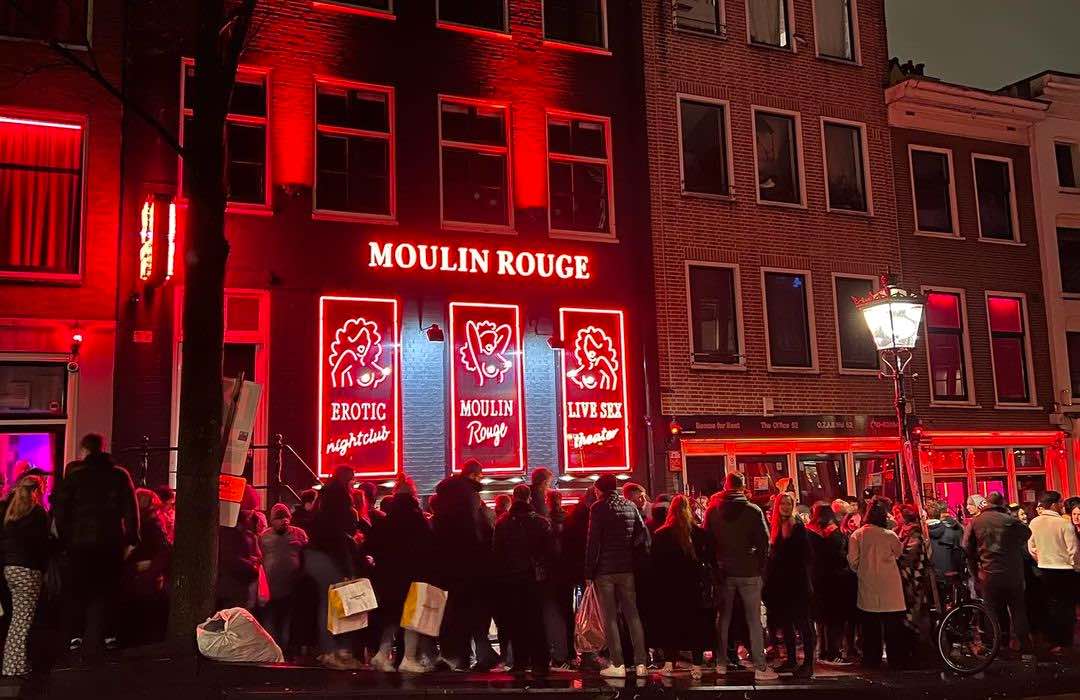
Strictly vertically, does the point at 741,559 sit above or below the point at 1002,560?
above

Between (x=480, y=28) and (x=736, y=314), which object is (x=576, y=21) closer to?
(x=480, y=28)

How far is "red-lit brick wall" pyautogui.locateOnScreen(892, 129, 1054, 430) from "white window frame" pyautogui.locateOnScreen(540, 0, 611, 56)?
24.2 ft

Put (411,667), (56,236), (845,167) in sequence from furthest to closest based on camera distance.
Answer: (845,167) < (56,236) < (411,667)

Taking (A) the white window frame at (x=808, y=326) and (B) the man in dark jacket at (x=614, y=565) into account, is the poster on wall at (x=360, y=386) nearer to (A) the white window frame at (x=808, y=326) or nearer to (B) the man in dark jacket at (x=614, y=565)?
(B) the man in dark jacket at (x=614, y=565)

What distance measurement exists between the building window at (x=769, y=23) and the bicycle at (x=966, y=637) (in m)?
13.8

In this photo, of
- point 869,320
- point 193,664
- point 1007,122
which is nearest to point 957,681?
point 869,320

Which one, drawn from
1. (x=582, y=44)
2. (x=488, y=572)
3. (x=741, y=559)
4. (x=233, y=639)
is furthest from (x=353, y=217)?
(x=741, y=559)

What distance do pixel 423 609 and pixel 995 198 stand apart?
18.8m

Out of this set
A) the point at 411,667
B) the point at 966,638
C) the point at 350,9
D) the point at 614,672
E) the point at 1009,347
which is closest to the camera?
the point at 411,667

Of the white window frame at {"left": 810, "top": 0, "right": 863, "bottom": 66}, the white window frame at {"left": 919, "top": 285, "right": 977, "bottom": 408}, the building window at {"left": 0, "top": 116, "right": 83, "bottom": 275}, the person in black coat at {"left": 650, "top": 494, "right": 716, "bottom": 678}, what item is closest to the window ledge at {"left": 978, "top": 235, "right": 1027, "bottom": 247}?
the white window frame at {"left": 919, "top": 285, "right": 977, "bottom": 408}

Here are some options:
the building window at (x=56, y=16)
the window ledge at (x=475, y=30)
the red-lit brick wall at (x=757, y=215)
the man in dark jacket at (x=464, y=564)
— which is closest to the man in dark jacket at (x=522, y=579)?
the man in dark jacket at (x=464, y=564)

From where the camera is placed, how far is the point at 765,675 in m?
10.2

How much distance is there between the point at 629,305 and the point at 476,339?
3.24 m

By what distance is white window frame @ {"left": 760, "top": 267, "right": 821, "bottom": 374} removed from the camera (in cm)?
1961
